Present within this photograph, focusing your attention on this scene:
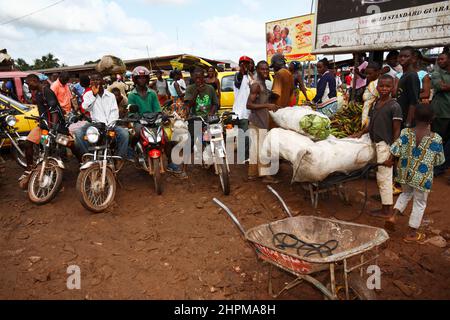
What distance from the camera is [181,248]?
3607mm

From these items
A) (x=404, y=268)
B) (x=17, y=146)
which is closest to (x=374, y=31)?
(x=404, y=268)

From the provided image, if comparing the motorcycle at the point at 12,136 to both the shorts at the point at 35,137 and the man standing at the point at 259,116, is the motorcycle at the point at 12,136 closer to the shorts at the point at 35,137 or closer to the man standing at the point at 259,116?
the shorts at the point at 35,137

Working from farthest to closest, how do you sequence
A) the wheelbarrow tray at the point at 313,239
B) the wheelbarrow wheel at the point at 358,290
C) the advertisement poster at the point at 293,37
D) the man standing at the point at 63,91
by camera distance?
the advertisement poster at the point at 293,37 < the man standing at the point at 63,91 < the wheelbarrow wheel at the point at 358,290 < the wheelbarrow tray at the point at 313,239

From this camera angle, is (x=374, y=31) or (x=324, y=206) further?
(x=374, y=31)

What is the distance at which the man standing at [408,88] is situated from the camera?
4.57 meters

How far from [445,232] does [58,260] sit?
15.1 feet

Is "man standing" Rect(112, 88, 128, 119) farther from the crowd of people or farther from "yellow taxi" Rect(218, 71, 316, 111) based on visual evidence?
"yellow taxi" Rect(218, 71, 316, 111)

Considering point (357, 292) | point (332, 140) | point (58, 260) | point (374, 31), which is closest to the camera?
point (357, 292)

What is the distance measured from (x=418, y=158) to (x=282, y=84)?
8.22ft

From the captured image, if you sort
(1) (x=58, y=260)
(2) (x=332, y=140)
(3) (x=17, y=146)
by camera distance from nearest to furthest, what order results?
(1) (x=58, y=260) → (2) (x=332, y=140) → (3) (x=17, y=146)

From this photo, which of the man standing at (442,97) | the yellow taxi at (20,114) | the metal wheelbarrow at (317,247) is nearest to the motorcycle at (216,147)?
the metal wheelbarrow at (317,247)

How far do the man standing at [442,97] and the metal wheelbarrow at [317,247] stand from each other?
10.8 ft

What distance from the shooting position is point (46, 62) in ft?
144

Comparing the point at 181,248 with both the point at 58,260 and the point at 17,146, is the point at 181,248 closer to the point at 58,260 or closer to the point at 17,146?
the point at 58,260
